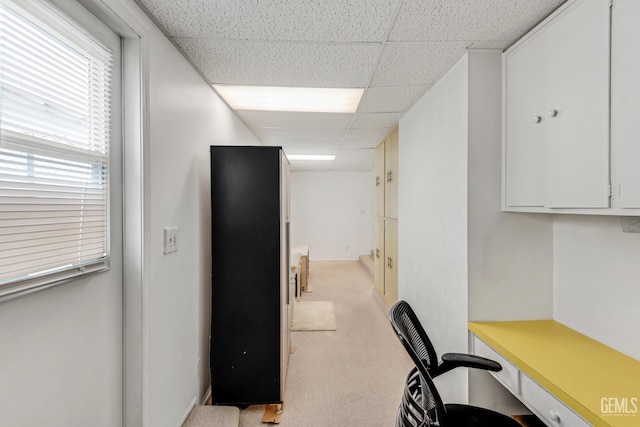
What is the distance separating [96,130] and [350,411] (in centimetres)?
231

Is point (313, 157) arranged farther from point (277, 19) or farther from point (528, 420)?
point (528, 420)

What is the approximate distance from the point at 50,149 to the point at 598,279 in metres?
2.45

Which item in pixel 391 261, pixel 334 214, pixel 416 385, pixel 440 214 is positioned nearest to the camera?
pixel 416 385

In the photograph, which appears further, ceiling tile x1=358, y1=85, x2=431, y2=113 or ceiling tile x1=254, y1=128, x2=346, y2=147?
ceiling tile x1=254, y1=128, x2=346, y2=147

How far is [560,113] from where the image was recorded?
1.30m

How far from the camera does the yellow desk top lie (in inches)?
38.2

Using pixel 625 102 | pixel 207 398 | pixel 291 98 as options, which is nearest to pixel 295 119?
pixel 291 98

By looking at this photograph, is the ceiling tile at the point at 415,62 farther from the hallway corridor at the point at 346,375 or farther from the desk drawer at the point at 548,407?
the hallway corridor at the point at 346,375

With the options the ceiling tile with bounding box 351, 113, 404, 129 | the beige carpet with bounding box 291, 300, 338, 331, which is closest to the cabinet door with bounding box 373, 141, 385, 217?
the ceiling tile with bounding box 351, 113, 404, 129

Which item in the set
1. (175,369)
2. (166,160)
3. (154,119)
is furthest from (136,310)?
(154,119)

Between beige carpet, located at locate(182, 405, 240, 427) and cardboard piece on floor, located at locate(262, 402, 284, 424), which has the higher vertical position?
beige carpet, located at locate(182, 405, 240, 427)

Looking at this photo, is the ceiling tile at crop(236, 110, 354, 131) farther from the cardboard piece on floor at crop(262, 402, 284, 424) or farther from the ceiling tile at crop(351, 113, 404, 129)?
the cardboard piece on floor at crop(262, 402, 284, 424)

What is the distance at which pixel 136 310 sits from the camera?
132 centimetres

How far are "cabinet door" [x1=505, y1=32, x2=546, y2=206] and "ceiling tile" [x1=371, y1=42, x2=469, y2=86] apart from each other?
0.32m
